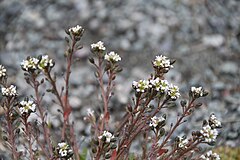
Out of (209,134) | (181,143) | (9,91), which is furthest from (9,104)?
(209,134)

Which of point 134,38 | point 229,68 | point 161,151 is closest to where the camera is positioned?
point 161,151

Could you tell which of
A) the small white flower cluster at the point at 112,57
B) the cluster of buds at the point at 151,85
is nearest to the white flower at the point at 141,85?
the cluster of buds at the point at 151,85

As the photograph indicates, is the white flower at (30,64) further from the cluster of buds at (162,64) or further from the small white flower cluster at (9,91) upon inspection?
the cluster of buds at (162,64)

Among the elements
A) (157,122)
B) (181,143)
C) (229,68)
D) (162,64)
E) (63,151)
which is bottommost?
(63,151)

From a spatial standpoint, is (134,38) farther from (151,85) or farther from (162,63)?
(151,85)

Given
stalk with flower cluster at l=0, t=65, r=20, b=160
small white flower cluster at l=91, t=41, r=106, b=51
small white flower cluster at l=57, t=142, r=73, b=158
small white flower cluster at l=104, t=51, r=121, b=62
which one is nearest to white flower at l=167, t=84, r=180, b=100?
small white flower cluster at l=104, t=51, r=121, b=62

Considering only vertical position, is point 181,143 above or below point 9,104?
below

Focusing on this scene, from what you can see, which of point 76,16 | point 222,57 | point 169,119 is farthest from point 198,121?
point 76,16

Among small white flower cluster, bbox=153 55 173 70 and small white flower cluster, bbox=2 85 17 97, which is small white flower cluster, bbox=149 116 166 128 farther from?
small white flower cluster, bbox=2 85 17 97
